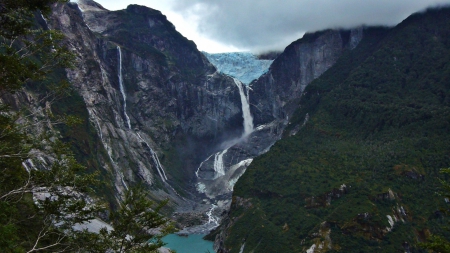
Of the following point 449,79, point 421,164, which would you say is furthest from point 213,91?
point 421,164

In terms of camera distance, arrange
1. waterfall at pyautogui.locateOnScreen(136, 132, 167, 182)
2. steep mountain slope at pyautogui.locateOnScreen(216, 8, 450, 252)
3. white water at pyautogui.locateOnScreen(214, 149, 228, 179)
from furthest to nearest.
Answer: white water at pyautogui.locateOnScreen(214, 149, 228, 179) < waterfall at pyautogui.locateOnScreen(136, 132, 167, 182) < steep mountain slope at pyautogui.locateOnScreen(216, 8, 450, 252)

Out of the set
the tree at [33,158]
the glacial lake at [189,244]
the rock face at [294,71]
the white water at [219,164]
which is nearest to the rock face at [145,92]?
the white water at [219,164]

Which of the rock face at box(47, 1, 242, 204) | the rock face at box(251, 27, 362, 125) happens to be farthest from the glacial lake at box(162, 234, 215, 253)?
the rock face at box(251, 27, 362, 125)

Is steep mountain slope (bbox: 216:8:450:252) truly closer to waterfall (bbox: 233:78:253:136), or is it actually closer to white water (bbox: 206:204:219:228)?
A: white water (bbox: 206:204:219:228)

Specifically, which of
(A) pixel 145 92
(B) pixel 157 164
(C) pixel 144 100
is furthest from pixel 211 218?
(A) pixel 145 92

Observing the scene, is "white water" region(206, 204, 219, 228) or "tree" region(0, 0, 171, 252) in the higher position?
"tree" region(0, 0, 171, 252)

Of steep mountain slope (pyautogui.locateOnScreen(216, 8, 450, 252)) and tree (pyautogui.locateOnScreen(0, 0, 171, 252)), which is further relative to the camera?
steep mountain slope (pyautogui.locateOnScreen(216, 8, 450, 252))

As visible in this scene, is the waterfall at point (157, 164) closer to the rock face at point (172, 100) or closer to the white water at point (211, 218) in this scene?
the rock face at point (172, 100)

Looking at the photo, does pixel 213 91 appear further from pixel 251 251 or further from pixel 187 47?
pixel 251 251
